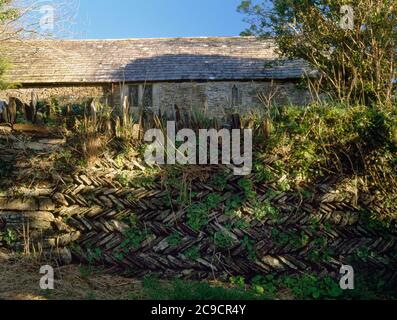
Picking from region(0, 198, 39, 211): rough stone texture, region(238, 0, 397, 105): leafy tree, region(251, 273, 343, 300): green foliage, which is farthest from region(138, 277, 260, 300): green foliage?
region(238, 0, 397, 105): leafy tree

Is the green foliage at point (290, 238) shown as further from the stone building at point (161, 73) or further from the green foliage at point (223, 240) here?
the stone building at point (161, 73)

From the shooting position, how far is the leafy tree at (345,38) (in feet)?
26.8

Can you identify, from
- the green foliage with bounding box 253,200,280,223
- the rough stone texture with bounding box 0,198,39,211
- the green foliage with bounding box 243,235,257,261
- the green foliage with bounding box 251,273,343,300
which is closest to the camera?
the green foliage with bounding box 251,273,343,300

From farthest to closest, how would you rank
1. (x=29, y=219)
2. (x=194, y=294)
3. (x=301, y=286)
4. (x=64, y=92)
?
(x=64, y=92) < (x=29, y=219) < (x=301, y=286) < (x=194, y=294)

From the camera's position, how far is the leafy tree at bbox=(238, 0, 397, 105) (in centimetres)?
816

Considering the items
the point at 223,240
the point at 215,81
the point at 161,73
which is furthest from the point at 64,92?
the point at 223,240

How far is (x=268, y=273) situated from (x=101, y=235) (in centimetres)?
224

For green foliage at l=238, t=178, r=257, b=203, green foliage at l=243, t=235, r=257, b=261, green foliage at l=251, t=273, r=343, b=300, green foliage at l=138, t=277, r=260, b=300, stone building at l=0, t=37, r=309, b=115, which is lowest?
green foliage at l=251, t=273, r=343, b=300

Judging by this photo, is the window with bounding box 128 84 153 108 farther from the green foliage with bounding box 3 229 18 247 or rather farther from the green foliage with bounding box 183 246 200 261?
the green foliage with bounding box 183 246 200 261

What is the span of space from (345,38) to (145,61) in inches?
408

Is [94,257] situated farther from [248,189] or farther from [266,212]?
[266,212]

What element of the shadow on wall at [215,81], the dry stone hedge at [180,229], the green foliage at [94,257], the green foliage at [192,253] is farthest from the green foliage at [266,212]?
the shadow on wall at [215,81]

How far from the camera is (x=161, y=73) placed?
16875 millimetres
